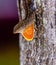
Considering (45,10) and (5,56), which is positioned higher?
(45,10)

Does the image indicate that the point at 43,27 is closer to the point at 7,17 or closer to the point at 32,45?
the point at 32,45

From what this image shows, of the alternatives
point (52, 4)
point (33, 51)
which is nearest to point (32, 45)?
point (33, 51)

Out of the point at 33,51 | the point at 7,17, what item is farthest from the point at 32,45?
the point at 7,17

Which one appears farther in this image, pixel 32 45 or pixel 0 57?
pixel 0 57

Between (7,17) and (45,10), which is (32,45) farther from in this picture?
(7,17)

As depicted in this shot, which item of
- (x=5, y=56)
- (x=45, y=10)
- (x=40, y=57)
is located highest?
(x=45, y=10)

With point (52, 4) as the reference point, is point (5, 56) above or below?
below
